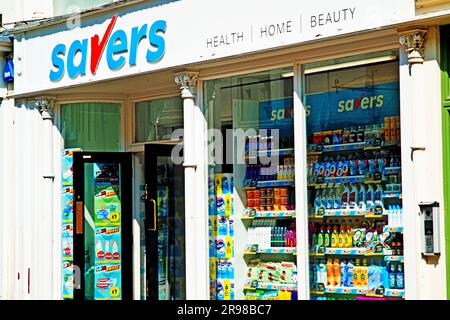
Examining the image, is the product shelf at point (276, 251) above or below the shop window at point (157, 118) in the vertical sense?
below

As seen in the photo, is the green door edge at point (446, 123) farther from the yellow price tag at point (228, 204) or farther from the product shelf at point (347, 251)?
the yellow price tag at point (228, 204)

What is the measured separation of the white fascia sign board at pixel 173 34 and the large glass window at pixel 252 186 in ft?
1.74

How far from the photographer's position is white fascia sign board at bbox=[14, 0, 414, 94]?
933 cm

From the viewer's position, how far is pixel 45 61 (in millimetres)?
12852

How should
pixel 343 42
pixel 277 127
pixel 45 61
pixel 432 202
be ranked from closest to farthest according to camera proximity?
pixel 432 202 < pixel 343 42 < pixel 277 127 < pixel 45 61

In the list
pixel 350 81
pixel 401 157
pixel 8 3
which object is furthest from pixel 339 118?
pixel 8 3

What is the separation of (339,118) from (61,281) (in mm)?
5075

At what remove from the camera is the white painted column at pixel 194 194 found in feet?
36.3

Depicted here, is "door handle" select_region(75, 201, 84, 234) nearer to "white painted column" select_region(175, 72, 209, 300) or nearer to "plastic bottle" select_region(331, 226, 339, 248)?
"white painted column" select_region(175, 72, 209, 300)

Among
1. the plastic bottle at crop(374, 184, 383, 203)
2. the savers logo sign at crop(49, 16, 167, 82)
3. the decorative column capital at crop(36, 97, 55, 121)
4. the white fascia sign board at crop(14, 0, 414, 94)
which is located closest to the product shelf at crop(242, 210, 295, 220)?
the plastic bottle at crop(374, 184, 383, 203)

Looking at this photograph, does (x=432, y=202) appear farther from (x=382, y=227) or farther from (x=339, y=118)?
(x=339, y=118)

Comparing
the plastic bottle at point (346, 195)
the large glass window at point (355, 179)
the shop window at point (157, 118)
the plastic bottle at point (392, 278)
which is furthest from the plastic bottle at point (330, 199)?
the shop window at point (157, 118)

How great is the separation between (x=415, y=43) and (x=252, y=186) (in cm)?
300

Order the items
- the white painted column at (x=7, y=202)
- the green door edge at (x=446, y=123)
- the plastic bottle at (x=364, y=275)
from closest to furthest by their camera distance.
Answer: the green door edge at (x=446, y=123) < the plastic bottle at (x=364, y=275) < the white painted column at (x=7, y=202)
